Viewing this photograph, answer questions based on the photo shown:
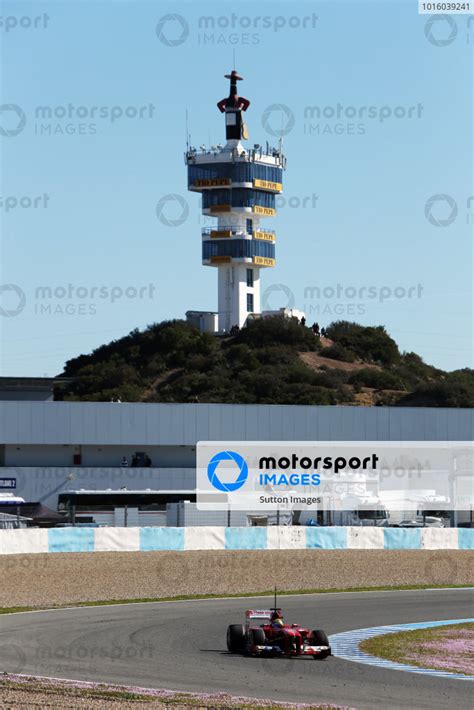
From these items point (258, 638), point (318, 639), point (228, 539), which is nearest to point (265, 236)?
point (228, 539)

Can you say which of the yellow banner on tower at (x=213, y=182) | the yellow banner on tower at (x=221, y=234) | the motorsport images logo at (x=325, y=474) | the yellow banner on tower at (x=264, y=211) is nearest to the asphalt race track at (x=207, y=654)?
the motorsport images logo at (x=325, y=474)

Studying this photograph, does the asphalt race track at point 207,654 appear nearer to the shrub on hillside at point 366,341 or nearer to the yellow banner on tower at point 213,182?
the yellow banner on tower at point 213,182

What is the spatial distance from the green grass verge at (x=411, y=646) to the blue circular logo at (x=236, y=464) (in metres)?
32.9

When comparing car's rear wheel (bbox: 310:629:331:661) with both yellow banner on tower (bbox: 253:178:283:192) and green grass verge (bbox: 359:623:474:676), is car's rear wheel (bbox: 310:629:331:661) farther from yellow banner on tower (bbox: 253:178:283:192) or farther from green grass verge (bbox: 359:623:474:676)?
yellow banner on tower (bbox: 253:178:283:192)

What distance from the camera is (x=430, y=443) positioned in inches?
2410

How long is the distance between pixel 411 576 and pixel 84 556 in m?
8.88

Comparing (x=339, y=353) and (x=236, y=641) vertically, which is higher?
(x=339, y=353)

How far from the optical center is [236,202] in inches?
4072

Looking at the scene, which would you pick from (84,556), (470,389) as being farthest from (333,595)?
(470,389)

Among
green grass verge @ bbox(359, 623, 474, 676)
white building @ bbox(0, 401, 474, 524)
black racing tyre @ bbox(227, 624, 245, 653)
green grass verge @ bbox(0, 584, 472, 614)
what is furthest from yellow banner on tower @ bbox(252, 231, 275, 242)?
black racing tyre @ bbox(227, 624, 245, 653)

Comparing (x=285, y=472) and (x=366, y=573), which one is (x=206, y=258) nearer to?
(x=285, y=472)

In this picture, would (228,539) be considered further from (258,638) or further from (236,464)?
(236,464)

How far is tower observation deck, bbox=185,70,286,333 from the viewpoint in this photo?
10394 centimetres

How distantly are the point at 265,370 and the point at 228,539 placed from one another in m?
64.0
